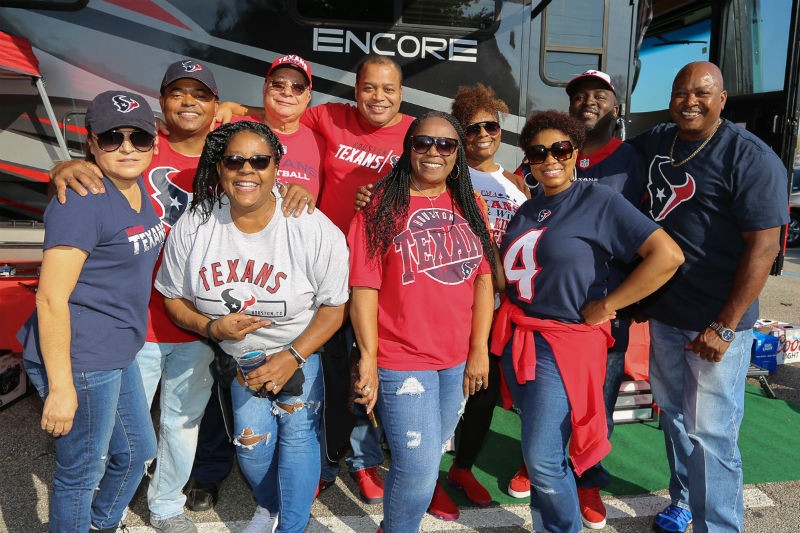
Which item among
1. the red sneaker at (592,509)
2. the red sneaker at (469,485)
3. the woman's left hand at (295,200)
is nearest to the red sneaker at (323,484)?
the red sneaker at (469,485)

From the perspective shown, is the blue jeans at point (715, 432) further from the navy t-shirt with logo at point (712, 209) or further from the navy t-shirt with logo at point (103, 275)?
the navy t-shirt with logo at point (103, 275)

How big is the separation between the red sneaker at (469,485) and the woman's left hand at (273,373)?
129 centimetres

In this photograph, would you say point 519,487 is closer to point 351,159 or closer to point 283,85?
point 351,159

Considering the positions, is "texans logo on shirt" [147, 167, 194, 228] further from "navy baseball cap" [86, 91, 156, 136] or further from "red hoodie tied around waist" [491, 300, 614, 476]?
"red hoodie tied around waist" [491, 300, 614, 476]

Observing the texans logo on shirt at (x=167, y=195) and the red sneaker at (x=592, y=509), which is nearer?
the texans logo on shirt at (x=167, y=195)

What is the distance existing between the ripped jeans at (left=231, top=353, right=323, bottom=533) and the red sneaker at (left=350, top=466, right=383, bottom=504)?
0.68m

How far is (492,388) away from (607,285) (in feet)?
2.72

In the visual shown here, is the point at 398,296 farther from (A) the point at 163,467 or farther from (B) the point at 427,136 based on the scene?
(A) the point at 163,467

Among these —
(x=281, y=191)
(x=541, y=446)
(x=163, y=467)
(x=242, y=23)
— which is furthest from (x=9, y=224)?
(x=541, y=446)

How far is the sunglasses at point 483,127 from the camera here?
2.82 meters

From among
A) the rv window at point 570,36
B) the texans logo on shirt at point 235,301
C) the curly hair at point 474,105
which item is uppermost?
the rv window at point 570,36

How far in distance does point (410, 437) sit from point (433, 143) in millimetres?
1093

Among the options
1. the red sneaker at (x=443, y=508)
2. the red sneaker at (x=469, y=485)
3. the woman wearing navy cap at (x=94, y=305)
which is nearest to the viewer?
the woman wearing navy cap at (x=94, y=305)

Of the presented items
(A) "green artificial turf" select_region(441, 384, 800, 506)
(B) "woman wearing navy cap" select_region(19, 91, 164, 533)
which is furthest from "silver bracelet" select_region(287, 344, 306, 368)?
(A) "green artificial turf" select_region(441, 384, 800, 506)
